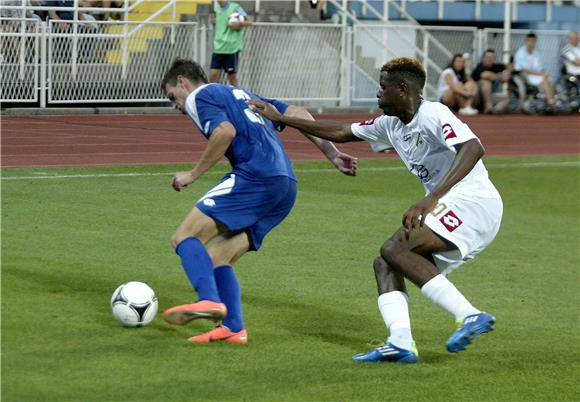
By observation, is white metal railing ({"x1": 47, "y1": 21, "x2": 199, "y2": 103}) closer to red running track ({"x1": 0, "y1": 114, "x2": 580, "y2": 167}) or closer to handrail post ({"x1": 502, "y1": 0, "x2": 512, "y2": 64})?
red running track ({"x1": 0, "y1": 114, "x2": 580, "y2": 167})

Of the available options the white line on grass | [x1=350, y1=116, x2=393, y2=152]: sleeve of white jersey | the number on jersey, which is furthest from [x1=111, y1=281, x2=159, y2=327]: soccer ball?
the white line on grass

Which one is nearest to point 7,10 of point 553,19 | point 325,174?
point 325,174

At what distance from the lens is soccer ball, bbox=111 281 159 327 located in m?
8.35

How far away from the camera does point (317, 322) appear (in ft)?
29.7

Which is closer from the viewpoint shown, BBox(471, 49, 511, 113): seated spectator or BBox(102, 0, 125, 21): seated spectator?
BBox(102, 0, 125, 21): seated spectator

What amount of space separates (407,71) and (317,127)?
2.63ft

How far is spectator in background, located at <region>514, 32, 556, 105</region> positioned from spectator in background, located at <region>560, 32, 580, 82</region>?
2.24 feet

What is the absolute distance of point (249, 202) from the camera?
27.1 feet

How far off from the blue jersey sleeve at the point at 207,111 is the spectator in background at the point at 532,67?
2270 centimetres

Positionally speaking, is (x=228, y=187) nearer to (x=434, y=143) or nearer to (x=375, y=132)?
(x=375, y=132)

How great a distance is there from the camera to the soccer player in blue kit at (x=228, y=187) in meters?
8.10

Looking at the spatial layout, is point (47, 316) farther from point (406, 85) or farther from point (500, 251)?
point (500, 251)

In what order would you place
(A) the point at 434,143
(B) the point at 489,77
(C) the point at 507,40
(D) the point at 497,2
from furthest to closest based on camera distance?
(D) the point at 497,2 → (C) the point at 507,40 → (B) the point at 489,77 → (A) the point at 434,143

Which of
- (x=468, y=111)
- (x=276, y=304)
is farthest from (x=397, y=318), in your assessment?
(x=468, y=111)
